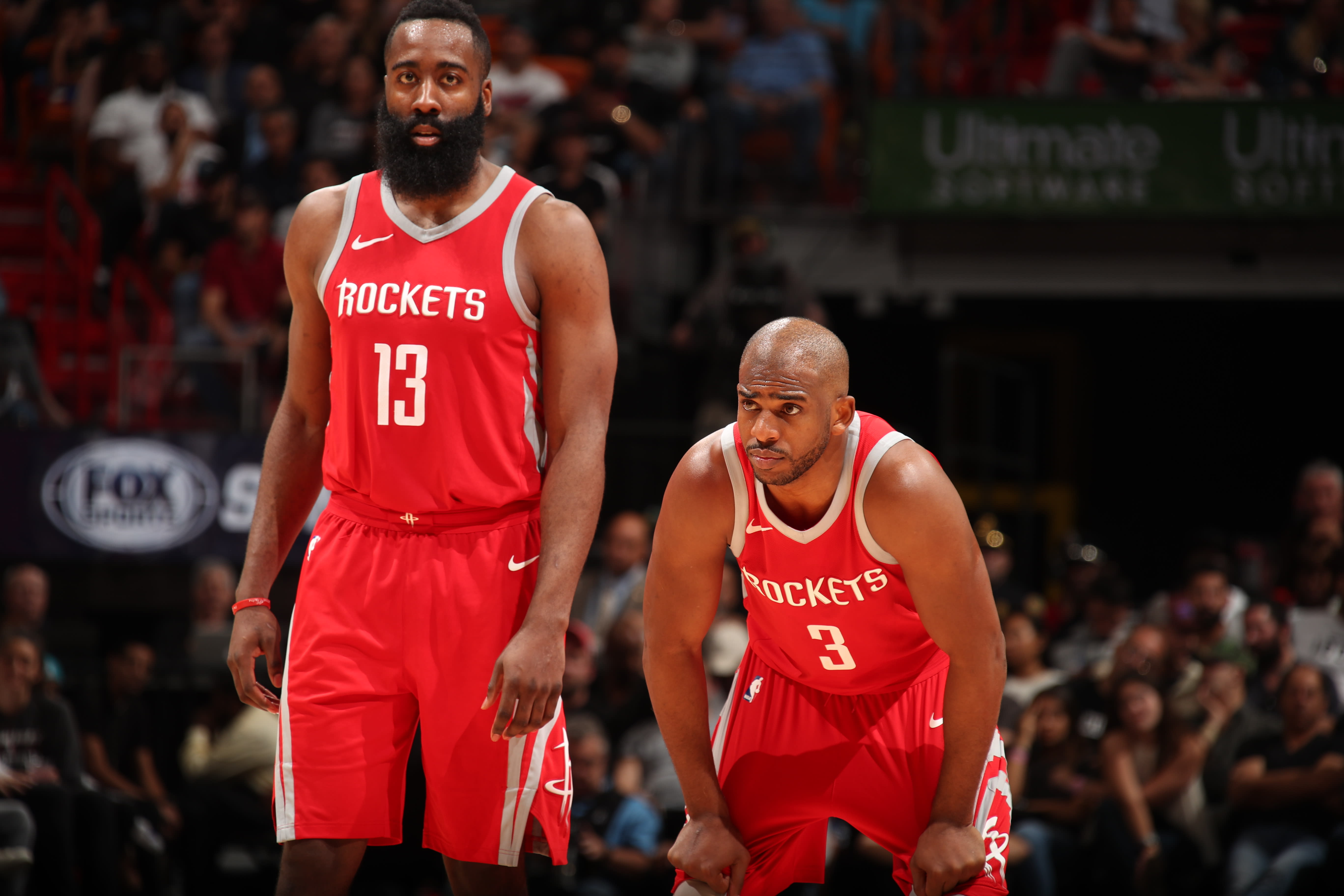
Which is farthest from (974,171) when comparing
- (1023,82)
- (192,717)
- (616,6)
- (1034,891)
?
(192,717)

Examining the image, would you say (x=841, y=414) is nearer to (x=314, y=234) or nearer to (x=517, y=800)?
(x=517, y=800)

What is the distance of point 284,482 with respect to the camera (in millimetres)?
3367

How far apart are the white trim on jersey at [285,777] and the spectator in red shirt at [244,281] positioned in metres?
6.89

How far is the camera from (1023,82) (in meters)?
12.1

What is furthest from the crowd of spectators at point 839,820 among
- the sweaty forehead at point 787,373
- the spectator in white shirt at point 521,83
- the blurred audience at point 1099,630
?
the spectator in white shirt at point 521,83

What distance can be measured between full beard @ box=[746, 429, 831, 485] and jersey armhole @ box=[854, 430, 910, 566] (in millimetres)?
119

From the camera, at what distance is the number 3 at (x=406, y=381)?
10.2ft

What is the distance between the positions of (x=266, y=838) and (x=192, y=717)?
90 centimetres

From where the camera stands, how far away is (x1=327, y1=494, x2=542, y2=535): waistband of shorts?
10.3 ft

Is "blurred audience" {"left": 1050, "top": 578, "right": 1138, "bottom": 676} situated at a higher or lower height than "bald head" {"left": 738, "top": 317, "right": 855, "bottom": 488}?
lower

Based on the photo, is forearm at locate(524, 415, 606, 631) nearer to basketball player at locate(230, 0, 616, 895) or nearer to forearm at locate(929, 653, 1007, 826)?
basketball player at locate(230, 0, 616, 895)

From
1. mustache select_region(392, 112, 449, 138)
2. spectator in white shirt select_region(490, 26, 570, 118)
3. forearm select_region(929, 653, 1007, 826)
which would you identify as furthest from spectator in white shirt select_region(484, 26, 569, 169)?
forearm select_region(929, 653, 1007, 826)

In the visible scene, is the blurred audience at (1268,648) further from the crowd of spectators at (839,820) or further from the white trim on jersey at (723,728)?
the white trim on jersey at (723,728)

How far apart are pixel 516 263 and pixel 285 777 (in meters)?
1.14
